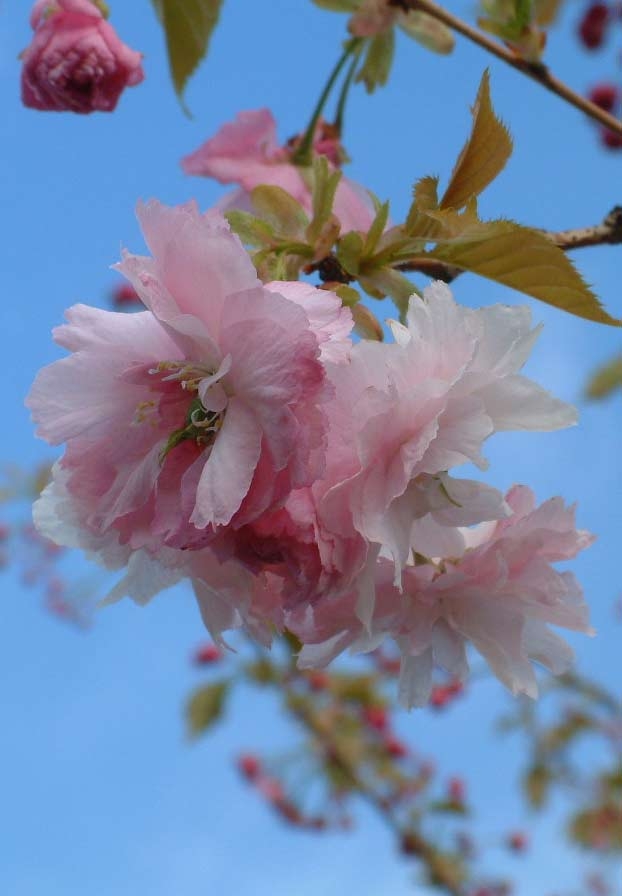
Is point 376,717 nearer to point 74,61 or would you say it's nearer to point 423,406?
point 74,61

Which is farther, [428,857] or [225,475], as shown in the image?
[428,857]

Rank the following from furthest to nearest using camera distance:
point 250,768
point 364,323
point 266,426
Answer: point 250,768, point 364,323, point 266,426

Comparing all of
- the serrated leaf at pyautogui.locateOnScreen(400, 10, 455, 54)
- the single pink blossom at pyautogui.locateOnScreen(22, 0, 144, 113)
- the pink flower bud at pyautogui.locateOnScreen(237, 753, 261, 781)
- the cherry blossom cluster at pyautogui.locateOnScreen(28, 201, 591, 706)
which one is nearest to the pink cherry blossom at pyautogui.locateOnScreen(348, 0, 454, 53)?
the serrated leaf at pyautogui.locateOnScreen(400, 10, 455, 54)

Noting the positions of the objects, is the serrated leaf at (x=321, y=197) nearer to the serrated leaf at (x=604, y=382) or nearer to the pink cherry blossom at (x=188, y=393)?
the pink cherry blossom at (x=188, y=393)

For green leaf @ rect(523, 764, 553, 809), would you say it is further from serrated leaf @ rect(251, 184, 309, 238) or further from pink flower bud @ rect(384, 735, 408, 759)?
serrated leaf @ rect(251, 184, 309, 238)

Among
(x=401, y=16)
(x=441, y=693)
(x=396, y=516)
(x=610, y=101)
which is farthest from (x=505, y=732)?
(x=396, y=516)

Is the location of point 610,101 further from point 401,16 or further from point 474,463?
point 474,463

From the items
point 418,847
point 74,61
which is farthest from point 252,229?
point 418,847
